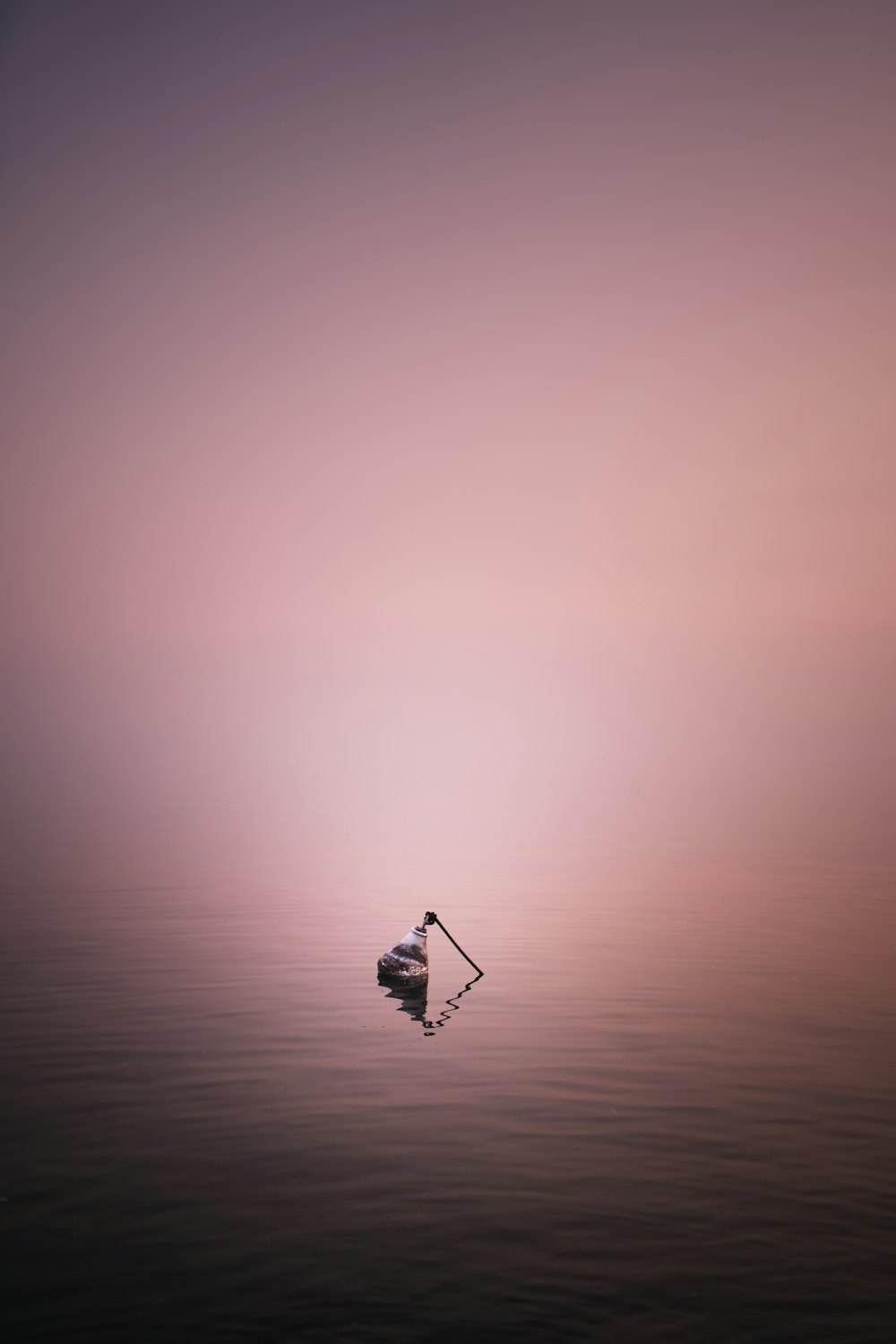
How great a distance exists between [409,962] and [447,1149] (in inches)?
428

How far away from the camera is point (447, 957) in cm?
2917

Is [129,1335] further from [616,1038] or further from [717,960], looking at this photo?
[717,960]

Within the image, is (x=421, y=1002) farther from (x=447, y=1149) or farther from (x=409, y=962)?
(x=447, y=1149)

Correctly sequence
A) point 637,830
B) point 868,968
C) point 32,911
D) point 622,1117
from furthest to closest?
1. point 637,830
2. point 32,911
3. point 868,968
4. point 622,1117

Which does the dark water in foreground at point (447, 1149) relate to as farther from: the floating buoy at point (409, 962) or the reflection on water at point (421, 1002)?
the floating buoy at point (409, 962)

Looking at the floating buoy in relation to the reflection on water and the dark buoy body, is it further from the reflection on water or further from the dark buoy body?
the reflection on water

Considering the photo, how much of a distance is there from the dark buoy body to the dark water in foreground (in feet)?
2.56

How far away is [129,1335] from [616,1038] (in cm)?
1238

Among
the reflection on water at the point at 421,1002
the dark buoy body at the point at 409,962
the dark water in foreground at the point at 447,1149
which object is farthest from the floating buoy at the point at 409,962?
the dark water in foreground at the point at 447,1149

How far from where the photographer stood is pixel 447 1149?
13.4m

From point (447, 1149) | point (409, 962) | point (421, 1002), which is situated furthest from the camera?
point (409, 962)

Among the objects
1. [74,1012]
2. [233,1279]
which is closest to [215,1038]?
[74,1012]

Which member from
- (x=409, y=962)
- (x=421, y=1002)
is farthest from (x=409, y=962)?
(x=421, y=1002)

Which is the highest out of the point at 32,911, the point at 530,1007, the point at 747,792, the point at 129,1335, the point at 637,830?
the point at 747,792
